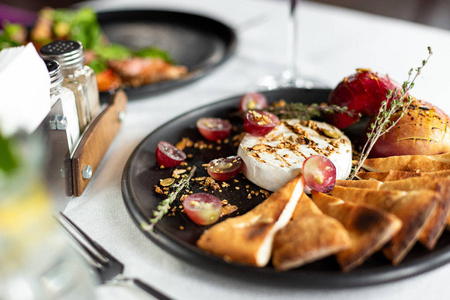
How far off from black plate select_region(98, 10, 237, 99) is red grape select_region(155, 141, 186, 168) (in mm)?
883

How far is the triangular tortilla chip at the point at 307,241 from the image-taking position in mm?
803

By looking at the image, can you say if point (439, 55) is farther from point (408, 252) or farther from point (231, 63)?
point (408, 252)

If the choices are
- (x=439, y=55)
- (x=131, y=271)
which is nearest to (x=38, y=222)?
(x=131, y=271)

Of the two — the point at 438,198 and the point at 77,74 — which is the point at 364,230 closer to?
the point at 438,198

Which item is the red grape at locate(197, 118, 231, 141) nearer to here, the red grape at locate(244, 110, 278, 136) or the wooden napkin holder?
the red grape at locate(244, 110, 278, 136)

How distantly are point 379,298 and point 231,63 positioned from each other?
1.41 meters

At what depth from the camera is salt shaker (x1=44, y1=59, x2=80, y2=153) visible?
109cm

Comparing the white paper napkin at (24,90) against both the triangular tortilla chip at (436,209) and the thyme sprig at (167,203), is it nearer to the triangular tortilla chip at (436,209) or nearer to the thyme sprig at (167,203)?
the thyme sprig at (167,203)

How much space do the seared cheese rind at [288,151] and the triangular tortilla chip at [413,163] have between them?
0.29 ft

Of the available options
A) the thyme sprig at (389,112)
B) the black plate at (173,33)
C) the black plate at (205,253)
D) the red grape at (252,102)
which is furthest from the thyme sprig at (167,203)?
the black plate at (173,33)

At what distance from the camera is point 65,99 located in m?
1.14

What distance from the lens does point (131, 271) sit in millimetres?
926

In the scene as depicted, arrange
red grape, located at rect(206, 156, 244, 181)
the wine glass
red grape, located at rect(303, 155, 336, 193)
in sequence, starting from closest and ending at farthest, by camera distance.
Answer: red grape, located at rect(303, 155, 336, 193), red grape, located at rect(206, 156, 244, 181), the wine glass

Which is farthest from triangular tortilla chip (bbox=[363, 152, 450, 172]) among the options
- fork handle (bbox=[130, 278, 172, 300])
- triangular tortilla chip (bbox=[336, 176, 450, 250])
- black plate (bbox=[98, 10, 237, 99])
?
black plate (bbox=[98, 10, 237, 99])
